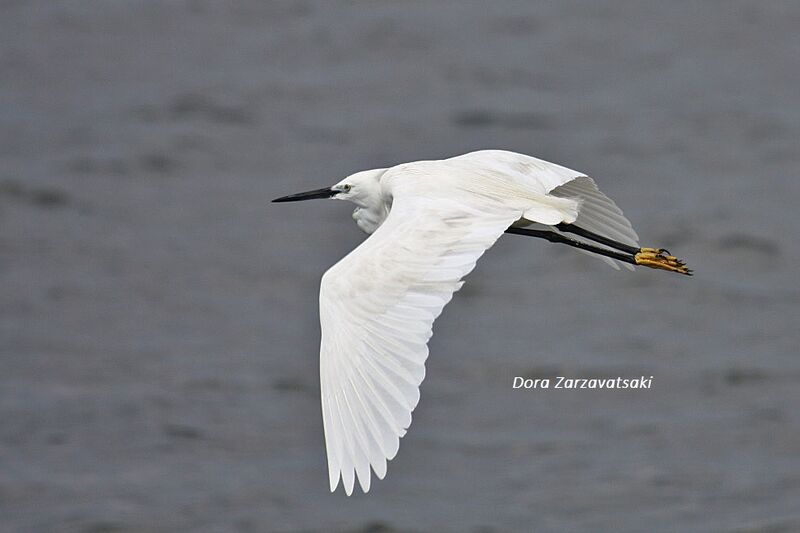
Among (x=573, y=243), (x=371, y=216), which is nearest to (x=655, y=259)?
(x=573, y=243)

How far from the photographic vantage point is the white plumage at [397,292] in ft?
19.7

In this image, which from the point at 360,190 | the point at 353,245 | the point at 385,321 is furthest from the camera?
the point at 353,245

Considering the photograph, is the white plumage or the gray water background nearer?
the white plumage

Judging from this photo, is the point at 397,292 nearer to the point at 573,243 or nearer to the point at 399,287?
the point at 399,287

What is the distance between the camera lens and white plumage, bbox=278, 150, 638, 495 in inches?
236

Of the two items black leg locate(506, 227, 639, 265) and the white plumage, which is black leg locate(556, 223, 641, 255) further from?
the white plumage

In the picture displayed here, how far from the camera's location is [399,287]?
6414 millimetres

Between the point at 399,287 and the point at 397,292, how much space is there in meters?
0.03

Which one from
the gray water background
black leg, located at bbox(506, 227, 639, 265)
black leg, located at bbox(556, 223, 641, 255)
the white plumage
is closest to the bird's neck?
the white plumage

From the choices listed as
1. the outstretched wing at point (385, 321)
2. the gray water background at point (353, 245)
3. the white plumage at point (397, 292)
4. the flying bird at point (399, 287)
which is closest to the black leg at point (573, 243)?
the flying bird at point (399, 287)

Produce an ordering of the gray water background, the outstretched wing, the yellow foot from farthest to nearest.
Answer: the gray water background, the yellow foot, the outstretched wing

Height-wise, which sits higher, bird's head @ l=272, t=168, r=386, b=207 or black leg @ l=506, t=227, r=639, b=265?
bird's head @ l=272, t=168, r=386, b=207

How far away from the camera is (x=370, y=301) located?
6.45 m

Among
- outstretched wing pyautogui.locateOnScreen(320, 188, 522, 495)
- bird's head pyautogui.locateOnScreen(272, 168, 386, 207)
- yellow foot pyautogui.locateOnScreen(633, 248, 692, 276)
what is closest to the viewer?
outstretched wing pyautogui.locateOnScreen(320, 188, 522, 495)
